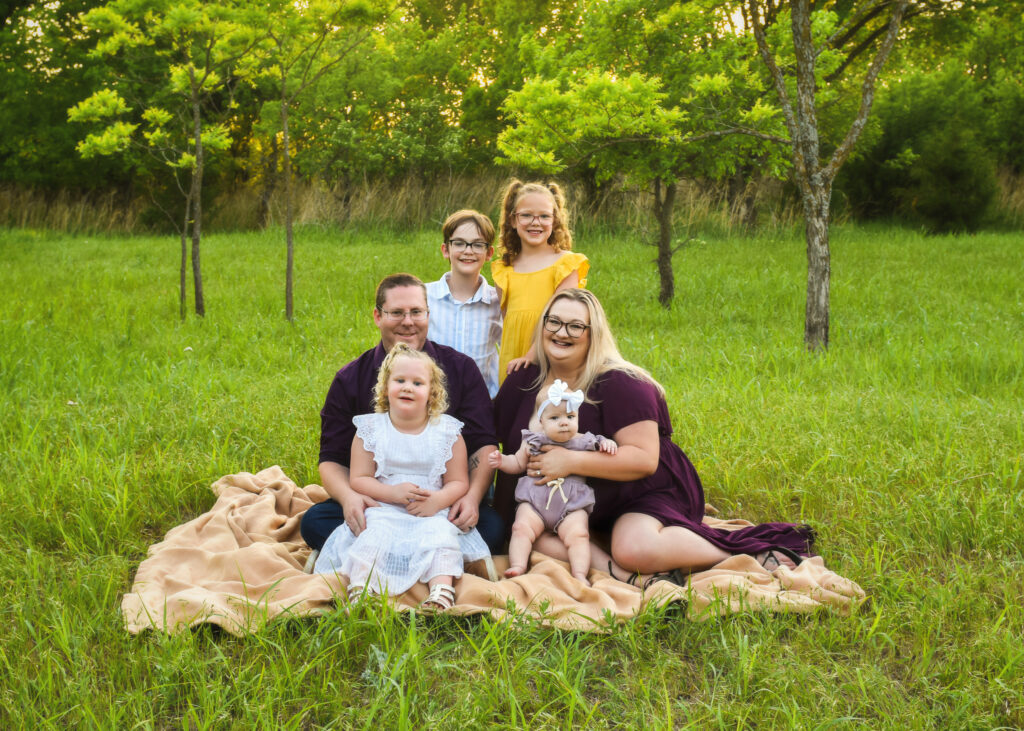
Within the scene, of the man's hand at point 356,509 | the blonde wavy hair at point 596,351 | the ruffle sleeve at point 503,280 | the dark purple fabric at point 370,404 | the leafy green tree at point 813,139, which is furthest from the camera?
the leafy green tree at point 813,139

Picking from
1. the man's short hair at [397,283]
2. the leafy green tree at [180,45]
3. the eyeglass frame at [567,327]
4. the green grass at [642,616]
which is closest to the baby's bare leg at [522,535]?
the green grass at [642,616]

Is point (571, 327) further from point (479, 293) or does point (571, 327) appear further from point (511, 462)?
point (479, 293)

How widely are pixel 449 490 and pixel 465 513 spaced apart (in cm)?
12

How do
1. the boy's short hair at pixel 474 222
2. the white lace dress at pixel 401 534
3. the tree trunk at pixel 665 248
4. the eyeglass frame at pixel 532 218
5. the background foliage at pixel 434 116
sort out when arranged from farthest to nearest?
the background foliage at pixel 434 116 → the tree trunk at pixel 665 248 → the eyeglass frame at pixel 532 218 → the boy's short hair at pixel 474 222 → the white lace dress at pixel 401 534

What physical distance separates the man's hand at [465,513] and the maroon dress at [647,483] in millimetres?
381

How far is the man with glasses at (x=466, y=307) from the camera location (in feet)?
14.4

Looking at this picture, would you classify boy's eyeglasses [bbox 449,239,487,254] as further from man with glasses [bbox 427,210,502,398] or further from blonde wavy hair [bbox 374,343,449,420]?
blonde wavy hair [bbox 374,343,449,420]

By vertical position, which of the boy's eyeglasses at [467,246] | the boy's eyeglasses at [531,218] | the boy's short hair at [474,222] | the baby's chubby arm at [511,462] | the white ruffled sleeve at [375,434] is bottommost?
the baby's chubby arm at [511,462]

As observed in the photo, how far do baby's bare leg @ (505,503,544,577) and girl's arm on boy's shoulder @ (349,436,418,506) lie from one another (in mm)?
501

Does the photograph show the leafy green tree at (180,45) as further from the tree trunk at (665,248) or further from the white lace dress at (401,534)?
the white lace dress at (401,534)

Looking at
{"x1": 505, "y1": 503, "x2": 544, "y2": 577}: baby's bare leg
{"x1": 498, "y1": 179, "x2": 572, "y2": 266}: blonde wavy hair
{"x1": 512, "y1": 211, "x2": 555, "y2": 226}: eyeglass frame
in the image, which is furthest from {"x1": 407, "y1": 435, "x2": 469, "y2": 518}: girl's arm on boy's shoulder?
{"x1": 498, "y1": 179, "x2": 572, "y2": 266}: blonde wavy hair

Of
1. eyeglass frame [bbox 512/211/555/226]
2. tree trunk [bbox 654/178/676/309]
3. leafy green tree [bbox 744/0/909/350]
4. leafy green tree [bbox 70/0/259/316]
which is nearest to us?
eyeglass frame [bbox 512/211/555/226]

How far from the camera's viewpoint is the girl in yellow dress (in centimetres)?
440

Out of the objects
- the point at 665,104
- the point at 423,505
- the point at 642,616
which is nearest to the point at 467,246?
the point at 423,505
